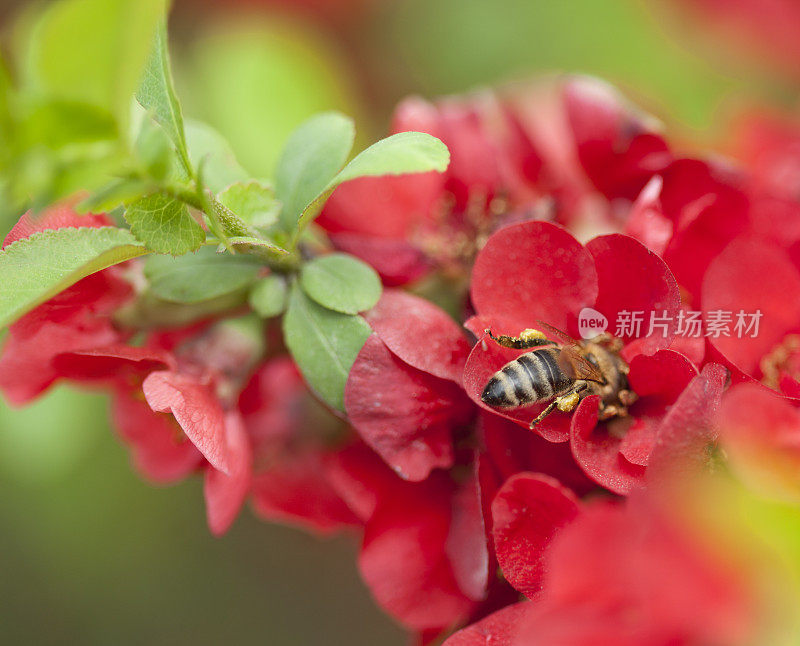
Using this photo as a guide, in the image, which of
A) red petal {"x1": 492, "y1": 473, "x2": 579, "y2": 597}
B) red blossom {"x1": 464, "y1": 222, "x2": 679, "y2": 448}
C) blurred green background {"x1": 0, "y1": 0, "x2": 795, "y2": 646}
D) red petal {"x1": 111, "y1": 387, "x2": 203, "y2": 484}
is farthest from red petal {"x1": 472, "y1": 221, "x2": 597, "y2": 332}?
blurred green background {"x1": 0, "y1": 0, "x2": 795, "y2": 646}

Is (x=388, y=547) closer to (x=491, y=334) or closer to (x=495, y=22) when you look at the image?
(x=491, y=334)

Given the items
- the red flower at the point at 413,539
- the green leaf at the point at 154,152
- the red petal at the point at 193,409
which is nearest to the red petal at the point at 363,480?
the red flower at the point at 413,539

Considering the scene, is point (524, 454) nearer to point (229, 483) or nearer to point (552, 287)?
point (552, 287)

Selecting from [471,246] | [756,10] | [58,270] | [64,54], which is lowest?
[756,10]

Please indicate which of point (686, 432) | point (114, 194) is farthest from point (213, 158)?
point (686, 432)

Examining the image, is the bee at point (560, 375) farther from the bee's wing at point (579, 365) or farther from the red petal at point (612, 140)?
the red petal at point (612, 140)

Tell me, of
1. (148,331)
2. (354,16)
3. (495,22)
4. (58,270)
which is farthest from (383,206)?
(354,16)
